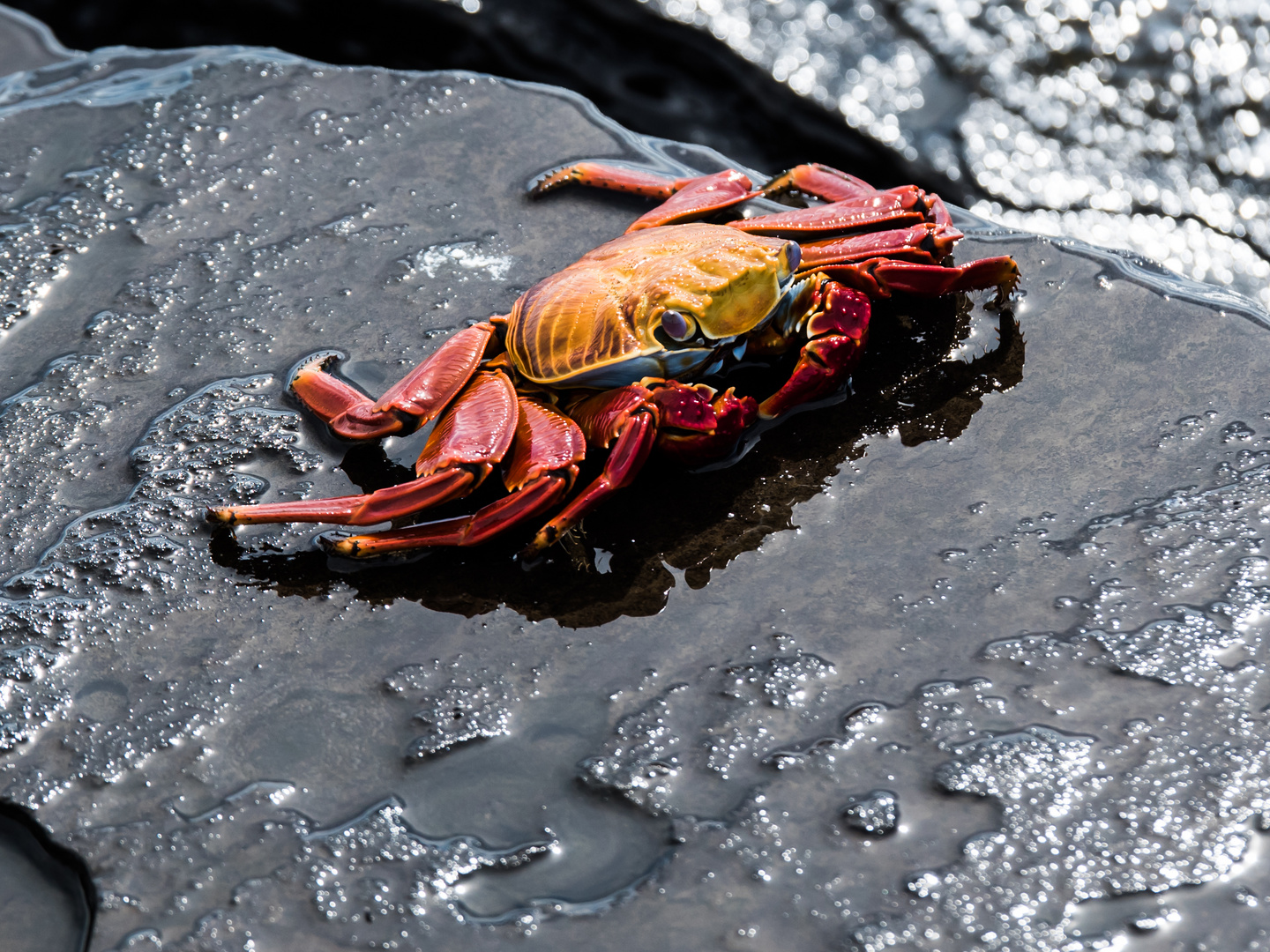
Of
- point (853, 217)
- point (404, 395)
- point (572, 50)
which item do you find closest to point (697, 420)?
point (404, 395)

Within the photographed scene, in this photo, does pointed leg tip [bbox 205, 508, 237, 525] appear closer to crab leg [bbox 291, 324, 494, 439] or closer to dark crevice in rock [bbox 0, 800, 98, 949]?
crab leg [bbox 291, 324, 494, 439]

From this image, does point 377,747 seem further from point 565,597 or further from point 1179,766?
point 1179,766

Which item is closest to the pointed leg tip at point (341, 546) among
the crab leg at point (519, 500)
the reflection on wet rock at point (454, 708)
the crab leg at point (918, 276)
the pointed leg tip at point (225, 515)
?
the crab leg at point (519, 500)

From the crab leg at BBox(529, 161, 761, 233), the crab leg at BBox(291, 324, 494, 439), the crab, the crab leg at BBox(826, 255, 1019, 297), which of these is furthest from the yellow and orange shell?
the crab leg at BBox(529, 161, 761, 233)

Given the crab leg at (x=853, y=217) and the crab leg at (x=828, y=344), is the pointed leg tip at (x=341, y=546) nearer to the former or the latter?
the crab leg at (x=828, y=344)

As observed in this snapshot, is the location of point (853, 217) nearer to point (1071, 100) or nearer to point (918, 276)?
point (918, 276)

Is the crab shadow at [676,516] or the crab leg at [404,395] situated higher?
the crab leg at [404,395]
